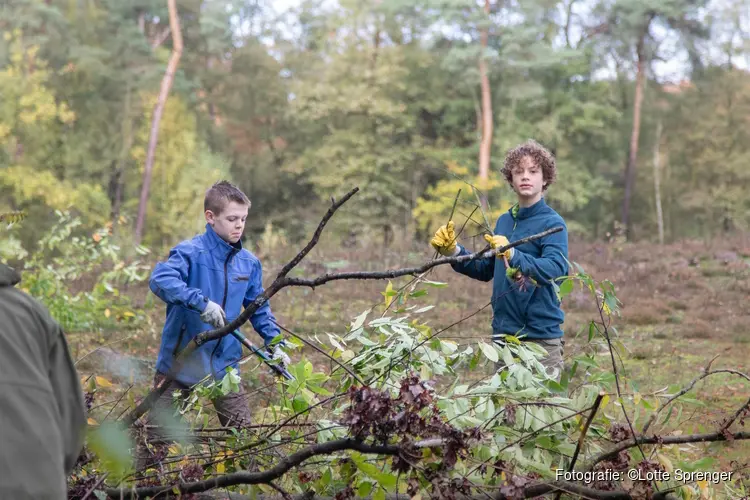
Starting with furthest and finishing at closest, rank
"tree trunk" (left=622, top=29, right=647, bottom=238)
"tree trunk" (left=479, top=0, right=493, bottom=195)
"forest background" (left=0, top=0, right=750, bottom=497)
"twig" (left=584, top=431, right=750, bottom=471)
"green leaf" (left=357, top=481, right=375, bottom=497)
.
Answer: "tree trunk" (left=622, top=29, right=647, bottom=238)
"tree trunk" (left=479, top=0, right=493, bottom=195)
"forest background" (left=0, top=0, right=750, bottom=497)
"twig" (left=584, top=431, right=750, bottom=471)
"green leaf" (left=357, top=481, right=375, bottom=497)

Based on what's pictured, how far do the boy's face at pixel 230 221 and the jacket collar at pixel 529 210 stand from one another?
1410 mm

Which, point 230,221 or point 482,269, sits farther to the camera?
point 482,269

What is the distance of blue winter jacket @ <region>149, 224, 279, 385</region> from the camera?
3471mm

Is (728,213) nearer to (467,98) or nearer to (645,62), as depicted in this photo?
(645,62)

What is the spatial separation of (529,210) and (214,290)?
5.46 ft

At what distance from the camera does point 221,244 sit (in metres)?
3.66

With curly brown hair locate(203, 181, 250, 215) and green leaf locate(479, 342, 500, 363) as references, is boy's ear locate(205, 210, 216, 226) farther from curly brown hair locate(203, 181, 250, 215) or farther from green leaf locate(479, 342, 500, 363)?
green leaf locate(479, 342, 500, 363)

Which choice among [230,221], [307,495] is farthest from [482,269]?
[307,495]

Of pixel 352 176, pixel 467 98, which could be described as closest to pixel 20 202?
pixel 352 176

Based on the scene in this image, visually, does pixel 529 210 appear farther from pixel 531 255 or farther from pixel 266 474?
pixel 266 474

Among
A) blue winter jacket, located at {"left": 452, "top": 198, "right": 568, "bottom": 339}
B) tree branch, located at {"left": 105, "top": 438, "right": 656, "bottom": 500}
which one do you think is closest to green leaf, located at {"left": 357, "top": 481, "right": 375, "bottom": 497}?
tree branch, located at {"left": 105, "top": 438, "right": 656, "bottom": 500}

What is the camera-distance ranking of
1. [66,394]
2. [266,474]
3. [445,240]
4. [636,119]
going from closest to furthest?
[66,394], [266,474], [445,240], [636,119]

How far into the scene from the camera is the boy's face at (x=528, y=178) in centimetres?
372

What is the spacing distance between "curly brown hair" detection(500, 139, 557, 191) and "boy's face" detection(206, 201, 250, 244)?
139cm
